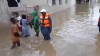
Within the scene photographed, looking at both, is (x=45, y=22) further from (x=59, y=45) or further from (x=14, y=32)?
(x=14, y=32)

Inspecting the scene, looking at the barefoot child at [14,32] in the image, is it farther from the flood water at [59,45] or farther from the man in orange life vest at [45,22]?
the man in orange life vest at [45,22]

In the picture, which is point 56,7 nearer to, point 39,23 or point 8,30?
point 8,30

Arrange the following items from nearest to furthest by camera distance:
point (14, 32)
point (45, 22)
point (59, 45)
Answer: point (14, 32) < point (59, 45) < point (45, 22)

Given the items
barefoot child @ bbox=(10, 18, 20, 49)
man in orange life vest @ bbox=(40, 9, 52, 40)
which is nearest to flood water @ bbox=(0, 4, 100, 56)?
barefoot child @ bbox=(10, 18, 20, 49)

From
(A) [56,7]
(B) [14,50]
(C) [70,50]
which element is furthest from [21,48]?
(A) [56,7]

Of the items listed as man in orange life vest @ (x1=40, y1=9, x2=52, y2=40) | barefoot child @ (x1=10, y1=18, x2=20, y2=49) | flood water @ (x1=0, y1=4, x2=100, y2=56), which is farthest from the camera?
man in orange life vest @ (x1=40, y1=9, x2=52, y2=40)

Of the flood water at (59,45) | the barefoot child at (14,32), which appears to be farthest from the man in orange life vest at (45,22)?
the barefoot child at (14,32)

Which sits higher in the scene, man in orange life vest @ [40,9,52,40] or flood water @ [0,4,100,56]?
man in orange life vest @ [40,9,52,40]

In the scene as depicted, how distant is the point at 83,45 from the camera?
Result: 9961 mm

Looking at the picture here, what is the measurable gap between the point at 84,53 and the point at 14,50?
106 inches

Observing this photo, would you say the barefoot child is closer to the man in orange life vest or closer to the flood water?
the flood water

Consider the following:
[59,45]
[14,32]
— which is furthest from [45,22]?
[14,32]

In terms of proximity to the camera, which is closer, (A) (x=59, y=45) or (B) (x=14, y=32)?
(B) (x=14, y=32)

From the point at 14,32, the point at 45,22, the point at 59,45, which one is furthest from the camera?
the point at 45,22
